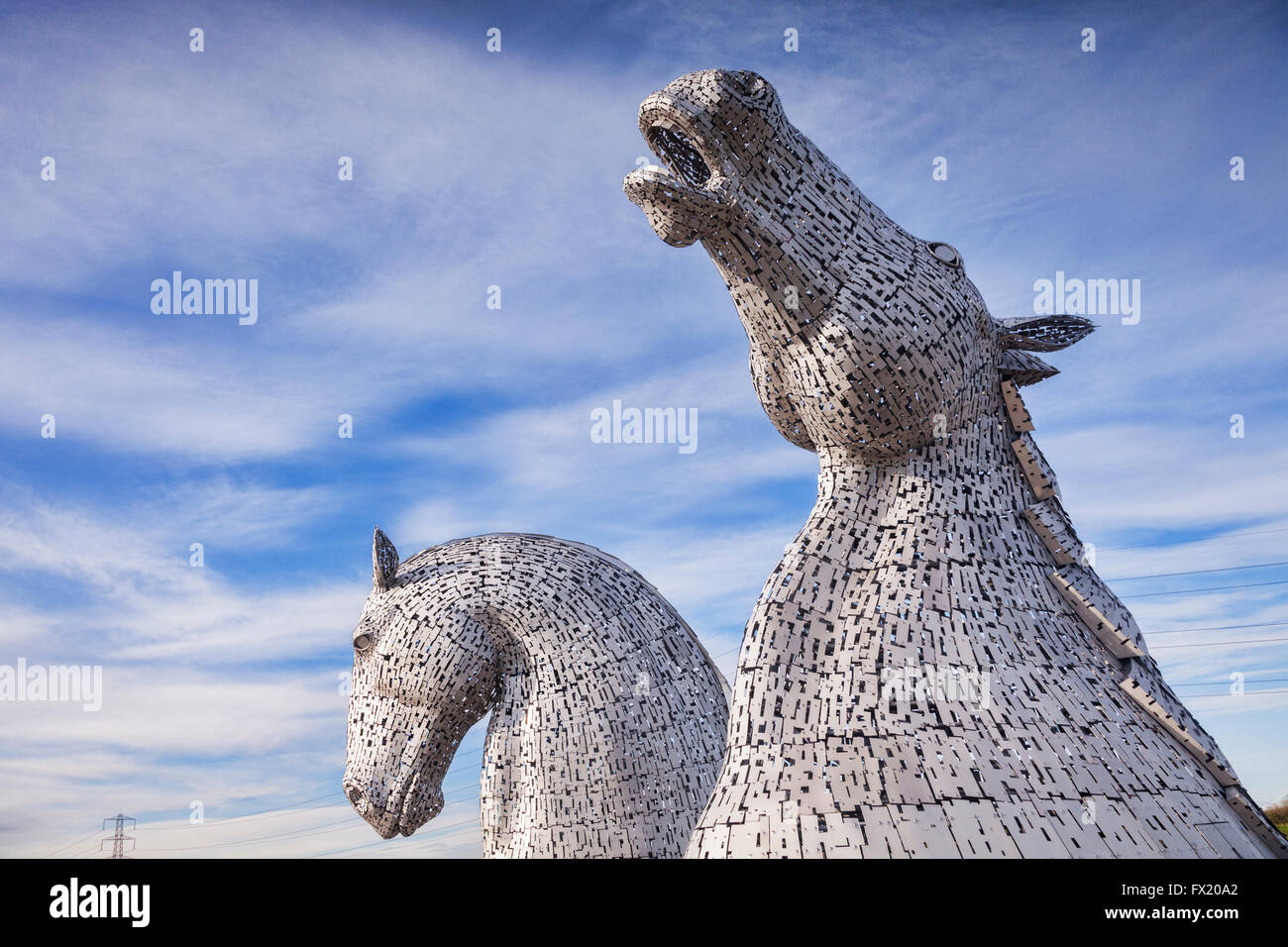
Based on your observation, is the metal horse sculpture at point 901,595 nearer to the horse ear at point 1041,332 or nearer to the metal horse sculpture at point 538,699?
the horse ear at point 1041,332

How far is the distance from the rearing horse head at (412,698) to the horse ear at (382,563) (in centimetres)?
10

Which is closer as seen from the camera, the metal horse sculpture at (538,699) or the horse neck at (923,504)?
the horse neck at (923,504)

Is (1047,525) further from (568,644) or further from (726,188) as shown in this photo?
(568,644)

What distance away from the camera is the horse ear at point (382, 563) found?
5.31 m

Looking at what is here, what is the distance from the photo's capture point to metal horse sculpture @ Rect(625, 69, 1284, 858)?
286 centimetres

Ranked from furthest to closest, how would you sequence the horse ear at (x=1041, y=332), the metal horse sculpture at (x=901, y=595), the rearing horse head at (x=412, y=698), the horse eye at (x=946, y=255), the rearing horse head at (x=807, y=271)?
the rearing horse head at (x=412, y=698) → the horse ear at (x=1041, y=332) → the horse eye at (x=946, y=255) → the rearing horse head at (x=807, y=271) → the metal horse sculpture at (x=901, y=595)

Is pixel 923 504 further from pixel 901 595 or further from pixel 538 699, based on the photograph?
pixel 538 699

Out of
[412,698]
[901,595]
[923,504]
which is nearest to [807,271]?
[923,504]

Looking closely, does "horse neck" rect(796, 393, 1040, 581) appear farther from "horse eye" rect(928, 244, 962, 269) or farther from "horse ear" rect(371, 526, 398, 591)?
"horse ear" rect(371, 526, 398, 591)

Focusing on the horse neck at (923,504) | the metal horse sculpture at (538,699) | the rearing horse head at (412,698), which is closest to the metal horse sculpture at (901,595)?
the horse neck at (923,504)
